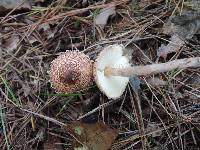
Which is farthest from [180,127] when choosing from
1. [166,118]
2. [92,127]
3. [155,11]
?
[155,11]

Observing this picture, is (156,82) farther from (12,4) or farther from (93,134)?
(12,4)

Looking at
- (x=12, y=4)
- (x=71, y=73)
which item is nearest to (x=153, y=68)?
(x=71, y=73)

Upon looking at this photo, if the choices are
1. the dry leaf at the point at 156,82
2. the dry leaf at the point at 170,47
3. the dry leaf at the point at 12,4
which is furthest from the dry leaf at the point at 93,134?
the dry leaf at the point at 12,4

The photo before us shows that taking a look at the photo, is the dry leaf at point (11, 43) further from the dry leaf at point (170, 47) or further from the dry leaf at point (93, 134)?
the dry leaf at point (170, 47)

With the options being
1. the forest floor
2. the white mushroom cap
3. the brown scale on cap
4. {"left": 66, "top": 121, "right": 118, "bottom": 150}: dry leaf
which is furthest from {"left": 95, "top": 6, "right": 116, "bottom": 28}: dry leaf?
{"left": 66, "top": 121, "right": 118, "bottom": 150}: dry leaf

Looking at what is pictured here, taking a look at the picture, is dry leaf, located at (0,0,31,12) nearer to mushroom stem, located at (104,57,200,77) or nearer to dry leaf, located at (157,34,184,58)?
mushroom stem, located at (104,57,200,77)

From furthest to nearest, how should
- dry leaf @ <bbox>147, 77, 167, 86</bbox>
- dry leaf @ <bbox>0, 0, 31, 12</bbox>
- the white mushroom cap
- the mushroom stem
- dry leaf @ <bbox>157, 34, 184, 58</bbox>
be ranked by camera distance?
dry leaf @ <bbox>0, 0, 31, 12</bbox> < dry leaf @ <bbox>157, 34, 184, 58</bbox> < dry leaf @ <bbox>147, 77, 167, 86</bbox> < the white mushroom cap < the mushroom stem
